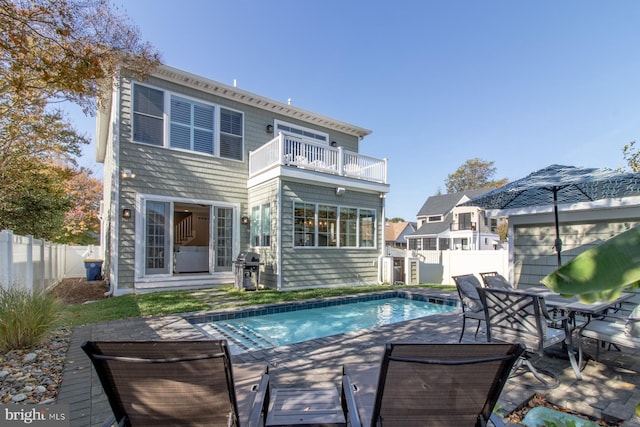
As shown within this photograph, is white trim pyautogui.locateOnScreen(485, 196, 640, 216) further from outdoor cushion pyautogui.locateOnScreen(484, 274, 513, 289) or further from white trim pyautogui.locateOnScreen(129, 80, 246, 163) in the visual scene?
white trim pyautogui.locateOnScreen(129, 80, 246, 163)

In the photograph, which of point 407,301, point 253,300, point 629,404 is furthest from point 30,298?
point 407,301

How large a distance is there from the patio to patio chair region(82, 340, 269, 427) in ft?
3.24

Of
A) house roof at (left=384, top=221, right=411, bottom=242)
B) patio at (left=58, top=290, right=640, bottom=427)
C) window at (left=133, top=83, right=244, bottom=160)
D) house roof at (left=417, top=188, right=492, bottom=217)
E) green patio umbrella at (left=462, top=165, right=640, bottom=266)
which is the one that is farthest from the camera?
house roof at (left=384, top=221, right=411, bottom=242)

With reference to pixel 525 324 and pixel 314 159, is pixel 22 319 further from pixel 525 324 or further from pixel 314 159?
pixel 314 159

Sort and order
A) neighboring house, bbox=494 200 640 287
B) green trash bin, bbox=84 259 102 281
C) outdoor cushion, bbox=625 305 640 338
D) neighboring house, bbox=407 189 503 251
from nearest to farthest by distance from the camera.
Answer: outdoor cushion, bbox=625 305 640 338
neighboring house, bbox=494 200 640 287
green trash bin, bbox=84 259 102 281
neighboring house, bbox=407 189 503 251

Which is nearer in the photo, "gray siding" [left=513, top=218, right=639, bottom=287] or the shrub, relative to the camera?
the shrub

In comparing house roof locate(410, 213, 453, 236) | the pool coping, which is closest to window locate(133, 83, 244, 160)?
the pool coping

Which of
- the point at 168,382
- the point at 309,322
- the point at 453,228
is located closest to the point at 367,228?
the point at 309,322

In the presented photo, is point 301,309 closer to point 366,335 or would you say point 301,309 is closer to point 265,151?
point 366,335

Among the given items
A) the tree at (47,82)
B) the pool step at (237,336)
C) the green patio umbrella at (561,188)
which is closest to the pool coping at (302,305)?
the pool step at (237,336)

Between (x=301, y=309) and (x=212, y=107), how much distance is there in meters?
7.31

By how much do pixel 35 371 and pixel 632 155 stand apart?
22418 mm

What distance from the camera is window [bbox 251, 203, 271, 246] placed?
10.3 meters

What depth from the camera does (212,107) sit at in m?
10.6
